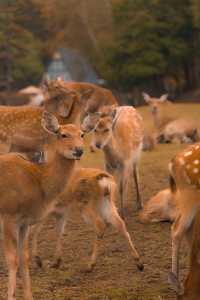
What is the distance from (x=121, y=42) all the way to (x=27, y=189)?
34156mm

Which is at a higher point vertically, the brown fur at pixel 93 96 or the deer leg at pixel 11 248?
the deer leg at pixel 11 248

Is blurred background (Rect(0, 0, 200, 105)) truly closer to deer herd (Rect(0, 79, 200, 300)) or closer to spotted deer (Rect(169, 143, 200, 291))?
deer herd (Rect(0, 79, 200, 300))

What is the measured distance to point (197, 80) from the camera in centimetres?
4162

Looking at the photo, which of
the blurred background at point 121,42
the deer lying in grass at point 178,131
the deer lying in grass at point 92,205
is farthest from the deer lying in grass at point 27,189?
the blurred background at point 121,42

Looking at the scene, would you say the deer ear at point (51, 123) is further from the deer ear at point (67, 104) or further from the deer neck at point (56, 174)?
the deer ear at point (67, 104)

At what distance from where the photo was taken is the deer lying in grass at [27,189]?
5.41 meters

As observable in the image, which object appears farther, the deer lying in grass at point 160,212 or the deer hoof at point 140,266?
the deer lying in grass at point 160,212

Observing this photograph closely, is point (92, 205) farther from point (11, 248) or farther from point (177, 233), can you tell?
point (11, 248)

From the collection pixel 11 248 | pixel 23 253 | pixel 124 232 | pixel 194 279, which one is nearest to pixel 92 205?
pixel 124 232

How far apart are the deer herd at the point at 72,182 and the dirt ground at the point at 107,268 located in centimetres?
14

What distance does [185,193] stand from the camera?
584cm

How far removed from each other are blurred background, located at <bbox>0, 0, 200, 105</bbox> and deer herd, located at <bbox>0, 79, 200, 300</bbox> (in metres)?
28.3

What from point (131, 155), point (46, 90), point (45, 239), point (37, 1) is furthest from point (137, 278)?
point (37, 1)

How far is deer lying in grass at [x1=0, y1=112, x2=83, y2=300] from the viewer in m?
5.41
